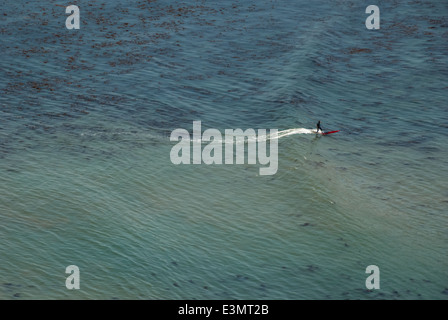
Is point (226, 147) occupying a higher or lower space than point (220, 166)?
higher

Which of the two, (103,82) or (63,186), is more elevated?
(103,82)

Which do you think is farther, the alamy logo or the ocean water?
the alamy logo

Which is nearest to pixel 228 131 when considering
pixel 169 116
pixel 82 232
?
pixel 169 116

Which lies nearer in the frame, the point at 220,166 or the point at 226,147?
the point at 220,166

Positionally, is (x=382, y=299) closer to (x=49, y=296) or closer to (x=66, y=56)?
(x=49, y=296)
